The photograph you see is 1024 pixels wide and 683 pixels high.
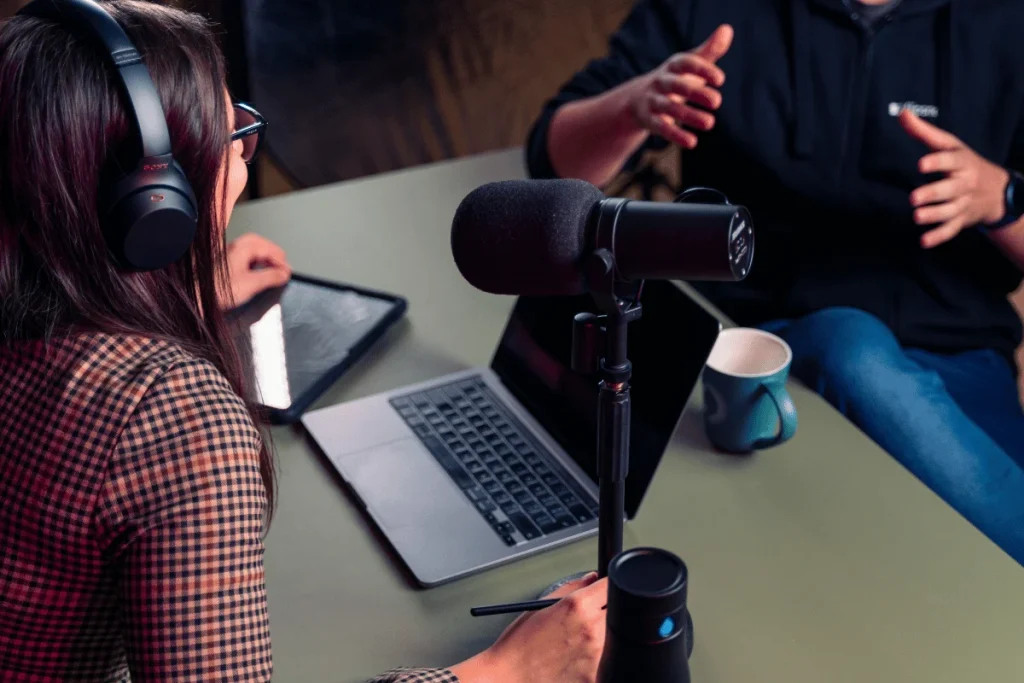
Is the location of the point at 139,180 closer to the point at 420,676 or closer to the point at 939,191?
the point at 420,676

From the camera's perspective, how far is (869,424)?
112cm

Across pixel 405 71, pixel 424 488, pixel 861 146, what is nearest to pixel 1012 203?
pixel 861 146

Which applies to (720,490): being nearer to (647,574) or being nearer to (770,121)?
(647,574)

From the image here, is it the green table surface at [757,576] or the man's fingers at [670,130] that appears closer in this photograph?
the green table surface at [757,576]

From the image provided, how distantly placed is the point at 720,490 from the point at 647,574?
43 centimetres

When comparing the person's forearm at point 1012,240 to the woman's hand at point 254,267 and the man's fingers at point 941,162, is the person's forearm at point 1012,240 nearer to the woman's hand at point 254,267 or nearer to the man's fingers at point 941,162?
the man's fingers at point 941,162

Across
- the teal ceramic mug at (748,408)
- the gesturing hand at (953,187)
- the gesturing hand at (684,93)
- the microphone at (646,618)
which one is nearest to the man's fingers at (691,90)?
the gesturing hand at (684,93)

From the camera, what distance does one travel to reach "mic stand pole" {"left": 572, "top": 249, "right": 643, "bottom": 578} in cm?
67

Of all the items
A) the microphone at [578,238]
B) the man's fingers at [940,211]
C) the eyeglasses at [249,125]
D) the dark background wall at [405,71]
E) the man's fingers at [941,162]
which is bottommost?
the dark background wall at [405,71]

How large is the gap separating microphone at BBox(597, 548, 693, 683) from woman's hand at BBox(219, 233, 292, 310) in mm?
779

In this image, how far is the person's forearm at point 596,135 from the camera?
141 cm

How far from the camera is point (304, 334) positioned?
1.22m

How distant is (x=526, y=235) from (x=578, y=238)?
0.03m

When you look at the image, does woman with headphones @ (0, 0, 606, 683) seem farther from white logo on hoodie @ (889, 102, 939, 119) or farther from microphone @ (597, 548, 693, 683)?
white logo on hoodie @ (889, 102, 939, 119)
